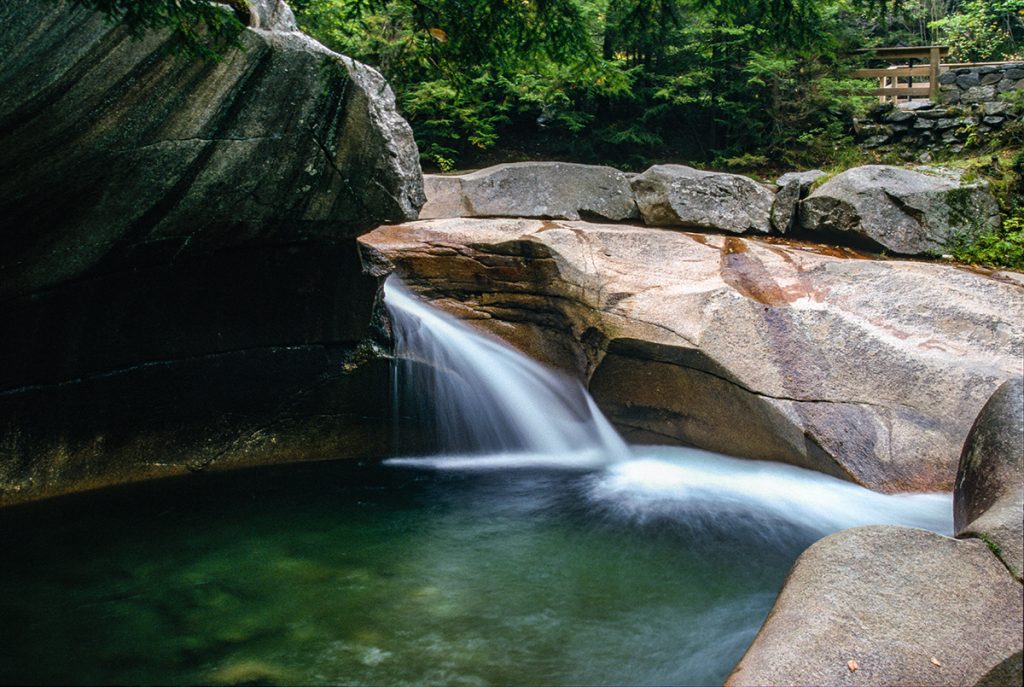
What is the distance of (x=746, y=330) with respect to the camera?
7.02 m

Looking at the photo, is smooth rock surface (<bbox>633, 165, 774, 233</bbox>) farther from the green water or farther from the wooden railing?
the wooden railing

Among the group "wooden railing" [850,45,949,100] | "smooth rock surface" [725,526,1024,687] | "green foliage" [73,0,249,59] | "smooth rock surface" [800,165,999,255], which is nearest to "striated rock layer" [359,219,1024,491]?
"smooth rock surface" [800,165,999,255]

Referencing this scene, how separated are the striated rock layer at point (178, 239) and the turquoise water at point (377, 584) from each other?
1.95ft

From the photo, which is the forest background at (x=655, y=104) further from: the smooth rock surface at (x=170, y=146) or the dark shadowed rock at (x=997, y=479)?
the dark shadowed rock at (x=997, y=479)

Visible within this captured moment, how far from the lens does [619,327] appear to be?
7402 millimetres

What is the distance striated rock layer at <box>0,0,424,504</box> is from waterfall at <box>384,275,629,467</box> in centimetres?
58

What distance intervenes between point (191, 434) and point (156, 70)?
10.4 feet

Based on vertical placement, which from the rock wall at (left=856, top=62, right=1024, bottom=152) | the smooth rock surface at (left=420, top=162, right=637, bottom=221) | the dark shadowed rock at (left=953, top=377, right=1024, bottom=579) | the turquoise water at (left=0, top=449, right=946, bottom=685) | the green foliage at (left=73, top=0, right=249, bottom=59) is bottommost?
the turquoise water at (left=0, top=449, right=946, bottom=685)

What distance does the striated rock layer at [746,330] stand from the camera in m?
6.43

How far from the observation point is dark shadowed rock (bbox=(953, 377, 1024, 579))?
3842 mm

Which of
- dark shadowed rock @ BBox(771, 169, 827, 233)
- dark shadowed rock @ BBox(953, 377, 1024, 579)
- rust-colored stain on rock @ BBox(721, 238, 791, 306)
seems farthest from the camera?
dark shadowed rock @ BBox(771, 169, 827, 233)

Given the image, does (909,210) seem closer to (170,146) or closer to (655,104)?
(170,146)

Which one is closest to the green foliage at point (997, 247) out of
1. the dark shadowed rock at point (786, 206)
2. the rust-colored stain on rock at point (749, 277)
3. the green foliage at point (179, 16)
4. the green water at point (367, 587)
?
the dark shadowed rock at point (786, 206)

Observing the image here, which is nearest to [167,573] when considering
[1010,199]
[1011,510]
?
[1011,510]
